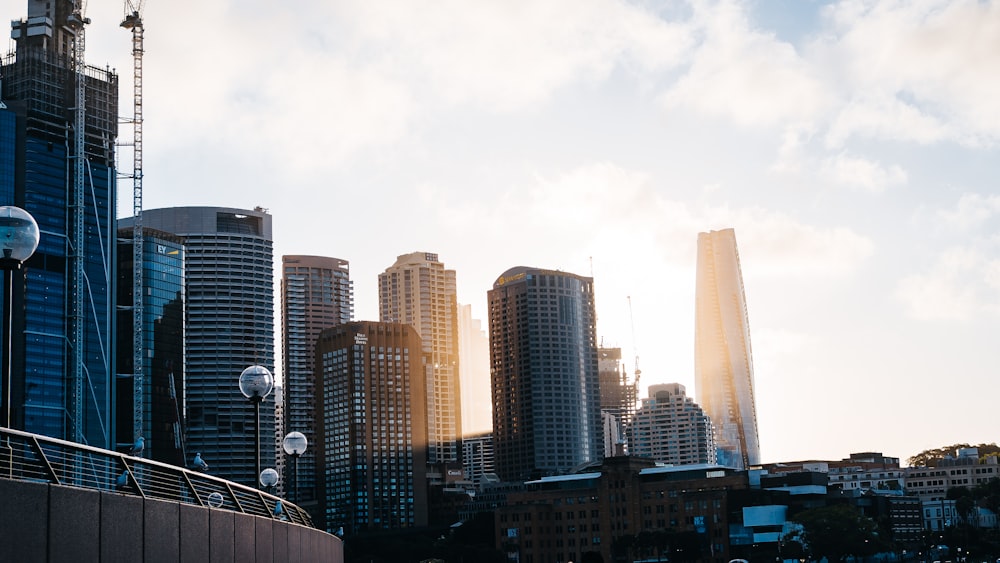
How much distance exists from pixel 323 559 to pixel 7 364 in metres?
16.8

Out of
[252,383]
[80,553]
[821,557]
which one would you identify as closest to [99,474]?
[80,553]

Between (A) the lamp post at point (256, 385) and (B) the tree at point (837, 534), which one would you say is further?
(B) the tree at point (837, 534)

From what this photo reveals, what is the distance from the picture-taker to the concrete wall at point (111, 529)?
16.5 meters

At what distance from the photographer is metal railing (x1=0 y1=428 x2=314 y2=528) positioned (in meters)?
17.4

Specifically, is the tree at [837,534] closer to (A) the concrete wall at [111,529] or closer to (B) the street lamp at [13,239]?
(A) the concrete wall at [111,529]

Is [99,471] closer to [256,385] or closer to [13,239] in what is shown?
[13,239]

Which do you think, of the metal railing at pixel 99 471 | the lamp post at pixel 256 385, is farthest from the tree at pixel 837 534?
the metal railing at pixel 99 471

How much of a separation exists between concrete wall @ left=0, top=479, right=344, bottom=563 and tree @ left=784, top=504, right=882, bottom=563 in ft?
525

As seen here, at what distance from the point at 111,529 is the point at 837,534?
6596 inches

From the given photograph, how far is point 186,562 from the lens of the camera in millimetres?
21234

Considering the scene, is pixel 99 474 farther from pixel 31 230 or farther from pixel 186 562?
pixel 31 230

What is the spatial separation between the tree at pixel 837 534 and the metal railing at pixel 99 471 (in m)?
159

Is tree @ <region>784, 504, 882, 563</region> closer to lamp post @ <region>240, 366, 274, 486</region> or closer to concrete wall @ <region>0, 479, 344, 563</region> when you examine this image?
lamp post @ <region>240, 366, 274, 486</region>

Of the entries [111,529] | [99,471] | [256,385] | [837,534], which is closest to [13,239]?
[99,471]
